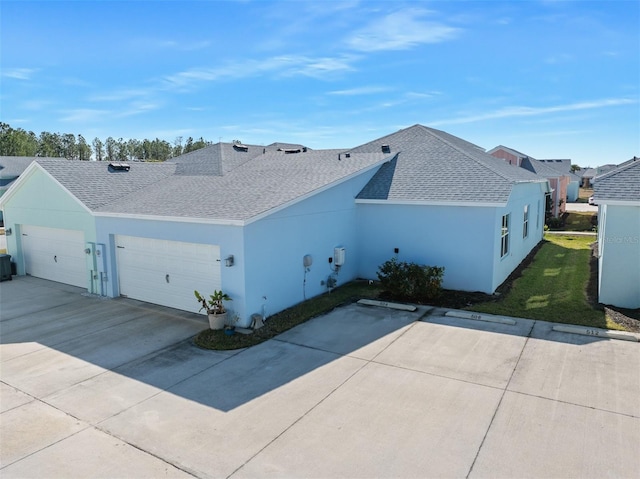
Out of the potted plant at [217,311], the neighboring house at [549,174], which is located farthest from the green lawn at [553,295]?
the neighboring house at [549,174]

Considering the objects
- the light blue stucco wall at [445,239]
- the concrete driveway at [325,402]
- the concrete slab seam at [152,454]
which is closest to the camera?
the concrete slab seam at [152,454]

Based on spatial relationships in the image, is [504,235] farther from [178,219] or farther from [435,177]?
[178,219]

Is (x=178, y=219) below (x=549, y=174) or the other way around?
below

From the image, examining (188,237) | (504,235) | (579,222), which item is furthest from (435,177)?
(579,222)

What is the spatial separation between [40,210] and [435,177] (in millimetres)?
14514

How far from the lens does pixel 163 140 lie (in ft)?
264

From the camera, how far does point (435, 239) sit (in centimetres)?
1313

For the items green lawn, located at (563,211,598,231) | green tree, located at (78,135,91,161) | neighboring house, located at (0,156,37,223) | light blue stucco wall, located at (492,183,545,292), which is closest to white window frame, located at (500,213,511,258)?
light blue stucco wall, located at (492,183,545,292)

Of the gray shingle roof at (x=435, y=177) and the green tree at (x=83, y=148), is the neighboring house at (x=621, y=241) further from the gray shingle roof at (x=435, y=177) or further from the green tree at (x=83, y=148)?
the green tree at (x=83, y=148)

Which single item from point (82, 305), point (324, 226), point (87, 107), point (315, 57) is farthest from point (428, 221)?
point (87, 107)

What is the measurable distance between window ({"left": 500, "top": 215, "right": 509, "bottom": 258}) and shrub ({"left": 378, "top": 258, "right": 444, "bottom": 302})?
2708mm

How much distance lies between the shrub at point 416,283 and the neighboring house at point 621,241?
4305 mm

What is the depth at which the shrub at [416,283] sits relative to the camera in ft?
39.0

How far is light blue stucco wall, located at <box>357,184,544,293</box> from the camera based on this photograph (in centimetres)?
1241
